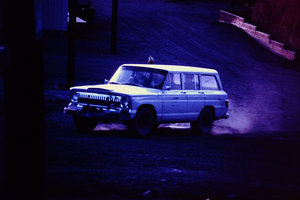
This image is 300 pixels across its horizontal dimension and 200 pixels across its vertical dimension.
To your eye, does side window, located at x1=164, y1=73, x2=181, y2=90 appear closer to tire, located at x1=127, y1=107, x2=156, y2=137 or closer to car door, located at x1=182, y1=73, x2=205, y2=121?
car door, located at x1=182, y1=73, x2=205, y2=121

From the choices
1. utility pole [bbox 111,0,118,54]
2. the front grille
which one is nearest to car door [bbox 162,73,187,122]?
the front grille

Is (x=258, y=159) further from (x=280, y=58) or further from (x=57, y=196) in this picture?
(x=280, y=58)

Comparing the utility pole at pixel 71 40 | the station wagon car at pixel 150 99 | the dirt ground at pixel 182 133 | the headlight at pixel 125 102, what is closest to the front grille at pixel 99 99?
the station wagon car at pixel 150 99

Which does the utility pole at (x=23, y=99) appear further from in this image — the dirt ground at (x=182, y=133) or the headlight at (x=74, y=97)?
the headlight at (x=74, y=97)

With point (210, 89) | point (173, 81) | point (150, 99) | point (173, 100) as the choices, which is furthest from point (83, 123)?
point (210, 89)

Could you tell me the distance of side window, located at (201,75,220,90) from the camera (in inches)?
674

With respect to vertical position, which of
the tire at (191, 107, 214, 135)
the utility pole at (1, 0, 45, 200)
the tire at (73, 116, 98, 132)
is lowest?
the tire at (191, 107, 214, 135)

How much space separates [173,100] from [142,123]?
1.51 m

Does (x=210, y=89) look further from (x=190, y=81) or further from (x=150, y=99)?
(x=150, y=99)

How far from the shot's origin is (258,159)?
1205cm

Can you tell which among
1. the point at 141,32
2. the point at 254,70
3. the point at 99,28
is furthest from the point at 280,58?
the point at 99,28

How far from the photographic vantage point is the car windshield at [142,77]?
49.6 feet

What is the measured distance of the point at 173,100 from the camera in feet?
50.8

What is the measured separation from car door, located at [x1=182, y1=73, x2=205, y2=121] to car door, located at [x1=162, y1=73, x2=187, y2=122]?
0.24m
